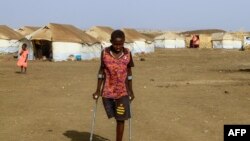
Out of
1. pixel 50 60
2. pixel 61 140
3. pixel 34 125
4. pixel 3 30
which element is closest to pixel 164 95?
pixel 34 125

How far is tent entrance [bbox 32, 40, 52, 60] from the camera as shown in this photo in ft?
121

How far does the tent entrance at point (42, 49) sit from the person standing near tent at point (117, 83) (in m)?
30.0

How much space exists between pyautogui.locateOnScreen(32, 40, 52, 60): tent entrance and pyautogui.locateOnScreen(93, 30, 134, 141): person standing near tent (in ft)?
98.4

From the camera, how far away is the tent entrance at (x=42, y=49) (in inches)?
1451

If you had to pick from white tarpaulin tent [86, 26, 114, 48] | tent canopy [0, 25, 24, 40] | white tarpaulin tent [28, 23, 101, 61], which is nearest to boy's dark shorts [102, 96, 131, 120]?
white tarpaulin tent [28, 23, 101, 61]

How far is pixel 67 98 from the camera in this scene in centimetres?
1351

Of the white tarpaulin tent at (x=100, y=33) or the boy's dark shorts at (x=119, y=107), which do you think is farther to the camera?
the white tarpaulin tent at (x=100, y=33)

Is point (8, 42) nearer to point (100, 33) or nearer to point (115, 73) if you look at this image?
point (100, 33)

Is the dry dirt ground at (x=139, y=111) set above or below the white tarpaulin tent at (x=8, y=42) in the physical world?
below

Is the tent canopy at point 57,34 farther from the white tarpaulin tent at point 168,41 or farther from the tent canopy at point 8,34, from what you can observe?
the white tarpaulin tent at point 168,41

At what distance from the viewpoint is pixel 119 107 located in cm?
703

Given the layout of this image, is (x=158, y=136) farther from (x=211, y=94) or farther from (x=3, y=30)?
(x=3, y=30)

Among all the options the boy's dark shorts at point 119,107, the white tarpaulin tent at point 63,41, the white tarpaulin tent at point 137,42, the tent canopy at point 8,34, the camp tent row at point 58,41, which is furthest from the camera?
the white tarpaulin tent at point 137,42

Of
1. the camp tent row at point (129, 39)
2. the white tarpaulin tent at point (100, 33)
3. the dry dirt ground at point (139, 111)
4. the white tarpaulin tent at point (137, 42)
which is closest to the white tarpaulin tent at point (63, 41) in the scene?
the camp tent row at point (129, 39)
